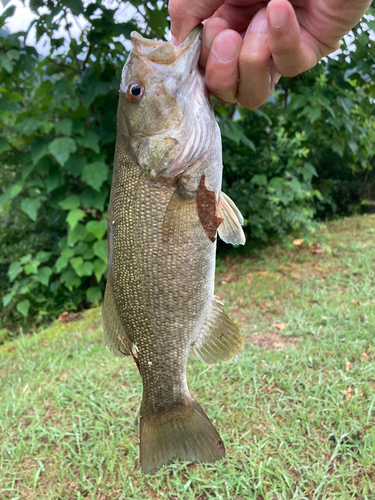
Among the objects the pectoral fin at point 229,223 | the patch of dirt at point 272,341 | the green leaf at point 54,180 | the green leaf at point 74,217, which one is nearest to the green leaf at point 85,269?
the green leaf at point 74,217

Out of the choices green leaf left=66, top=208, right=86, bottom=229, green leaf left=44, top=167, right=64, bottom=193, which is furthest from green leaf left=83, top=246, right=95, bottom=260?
green leaf left=44, top=167, right=64, bottom=193

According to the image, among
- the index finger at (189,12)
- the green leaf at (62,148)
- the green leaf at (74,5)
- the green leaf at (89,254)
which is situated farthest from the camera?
the green leaf at (89,254)

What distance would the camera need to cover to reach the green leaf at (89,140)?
4012mm

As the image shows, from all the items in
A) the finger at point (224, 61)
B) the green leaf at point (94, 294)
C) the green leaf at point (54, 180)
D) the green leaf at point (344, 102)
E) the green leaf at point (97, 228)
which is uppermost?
the green leaf at point (344, 102)

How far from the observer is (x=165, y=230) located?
136 centimetres

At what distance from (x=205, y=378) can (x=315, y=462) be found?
3.55 feet

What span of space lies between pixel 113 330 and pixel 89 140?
3.13m

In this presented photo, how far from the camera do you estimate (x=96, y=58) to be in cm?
438

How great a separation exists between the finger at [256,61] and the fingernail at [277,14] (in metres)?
0.13

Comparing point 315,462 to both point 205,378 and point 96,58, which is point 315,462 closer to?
point 205,378

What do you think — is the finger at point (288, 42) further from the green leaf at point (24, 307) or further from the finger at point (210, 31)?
the green leaf at point (24, 307)

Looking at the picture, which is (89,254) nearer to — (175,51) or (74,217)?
(74,217)

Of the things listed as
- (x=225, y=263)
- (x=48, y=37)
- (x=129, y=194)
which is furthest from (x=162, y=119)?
(x=225, y=263)

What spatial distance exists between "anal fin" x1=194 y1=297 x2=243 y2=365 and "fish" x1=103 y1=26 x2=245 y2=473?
2cm
